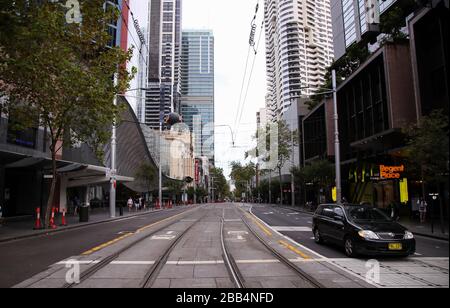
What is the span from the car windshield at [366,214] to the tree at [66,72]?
1252cm

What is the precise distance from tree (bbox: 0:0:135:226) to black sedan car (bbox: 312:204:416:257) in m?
12.3

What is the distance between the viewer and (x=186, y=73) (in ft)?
123

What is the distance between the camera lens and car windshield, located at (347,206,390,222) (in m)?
10.9

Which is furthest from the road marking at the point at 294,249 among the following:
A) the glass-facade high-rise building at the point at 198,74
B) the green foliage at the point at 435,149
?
the glass-facade high-rise building at the point at 198,74

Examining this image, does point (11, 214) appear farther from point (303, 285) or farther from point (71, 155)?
point (303, 285)

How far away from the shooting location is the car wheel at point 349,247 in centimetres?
1025

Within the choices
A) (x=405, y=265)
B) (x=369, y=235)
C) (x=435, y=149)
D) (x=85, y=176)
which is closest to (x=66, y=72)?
(x=369, y=235)

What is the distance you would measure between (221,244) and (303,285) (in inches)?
261

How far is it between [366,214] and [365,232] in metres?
1.52

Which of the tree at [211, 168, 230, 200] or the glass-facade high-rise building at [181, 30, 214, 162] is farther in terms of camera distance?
the tree at [211, 168, 230, 200]

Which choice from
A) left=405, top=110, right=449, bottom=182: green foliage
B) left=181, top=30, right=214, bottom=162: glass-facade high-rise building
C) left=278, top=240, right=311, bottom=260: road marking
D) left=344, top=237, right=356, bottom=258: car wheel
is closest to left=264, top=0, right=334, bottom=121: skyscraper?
left=181, top=30, right=214, bottom=162: glass-facade high-rise building

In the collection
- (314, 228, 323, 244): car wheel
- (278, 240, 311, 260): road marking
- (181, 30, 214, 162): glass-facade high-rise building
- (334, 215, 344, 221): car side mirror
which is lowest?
(278, 240, 311, 260): road marking

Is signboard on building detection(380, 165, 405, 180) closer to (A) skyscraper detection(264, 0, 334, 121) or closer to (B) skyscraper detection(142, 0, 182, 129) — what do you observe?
(B) skyscraper detection(142, 0, 182, 129)
